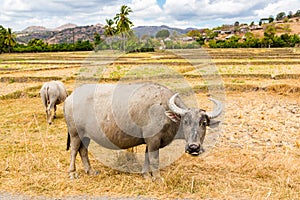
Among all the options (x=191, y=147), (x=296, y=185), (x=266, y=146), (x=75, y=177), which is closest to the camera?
(x=191, y=147)

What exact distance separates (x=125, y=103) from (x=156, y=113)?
0.48 meters

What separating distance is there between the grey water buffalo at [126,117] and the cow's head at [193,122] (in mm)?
96

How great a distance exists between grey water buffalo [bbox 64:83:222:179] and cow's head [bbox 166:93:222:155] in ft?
0.31

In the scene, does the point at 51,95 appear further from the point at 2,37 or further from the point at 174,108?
the point at 2,37

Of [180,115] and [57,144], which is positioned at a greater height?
[180,115]

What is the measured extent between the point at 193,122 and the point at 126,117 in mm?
1015

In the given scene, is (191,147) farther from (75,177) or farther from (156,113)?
(75,177)

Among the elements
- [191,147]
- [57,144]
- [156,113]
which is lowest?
[57,144]

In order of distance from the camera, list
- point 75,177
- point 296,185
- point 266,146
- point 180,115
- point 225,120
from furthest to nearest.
Answer: 1. point 225,120
2. point 266,146
3. point 75,177
4. point 296,185
5. point 180,115

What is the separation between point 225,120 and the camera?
26.7 ft

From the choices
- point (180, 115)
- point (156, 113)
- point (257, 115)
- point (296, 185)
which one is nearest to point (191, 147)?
point (180, 115)

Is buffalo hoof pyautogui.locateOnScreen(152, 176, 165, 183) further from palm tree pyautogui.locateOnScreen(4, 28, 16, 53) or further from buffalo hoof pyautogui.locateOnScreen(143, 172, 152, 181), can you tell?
palm tree pyautogui.locateOnScreen(4, 28, 16, 53)

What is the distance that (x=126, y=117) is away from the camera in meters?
4.32

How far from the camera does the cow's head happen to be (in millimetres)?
3691
